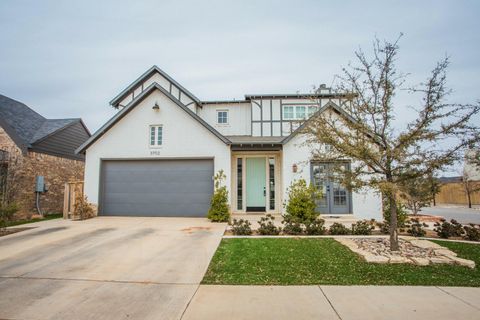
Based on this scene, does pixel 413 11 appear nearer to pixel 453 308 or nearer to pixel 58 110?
pixel 453 308

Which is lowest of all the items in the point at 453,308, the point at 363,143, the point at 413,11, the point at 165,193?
the point at 453,308

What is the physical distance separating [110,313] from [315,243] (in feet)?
17.2

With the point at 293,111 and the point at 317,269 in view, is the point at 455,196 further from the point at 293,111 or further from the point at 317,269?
the point at 317,269

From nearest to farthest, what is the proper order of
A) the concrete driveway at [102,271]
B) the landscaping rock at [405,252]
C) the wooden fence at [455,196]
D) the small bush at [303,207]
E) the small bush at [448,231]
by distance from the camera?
the concrete driveway at [102,271] < the landscaping rock at [405,252] < the small bush at [448,231] < the small bush at [303,207] < the wooden fence at [455,196]

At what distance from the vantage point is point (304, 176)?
11.9m

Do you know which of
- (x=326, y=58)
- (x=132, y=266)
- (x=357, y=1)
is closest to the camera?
(x=132, y=266)

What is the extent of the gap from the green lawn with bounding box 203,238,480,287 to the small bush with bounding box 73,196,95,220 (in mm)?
7653

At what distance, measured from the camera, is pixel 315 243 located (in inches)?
277

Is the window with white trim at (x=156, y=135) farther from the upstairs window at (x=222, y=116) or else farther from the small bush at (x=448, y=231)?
the small bush at (x=448, y=231)

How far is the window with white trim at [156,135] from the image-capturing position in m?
12.3

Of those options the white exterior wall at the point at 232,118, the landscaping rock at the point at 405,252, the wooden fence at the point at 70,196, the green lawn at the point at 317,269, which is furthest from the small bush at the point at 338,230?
the wooden fence at the point at 70,196

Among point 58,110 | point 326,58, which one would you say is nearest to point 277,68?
point 326,58

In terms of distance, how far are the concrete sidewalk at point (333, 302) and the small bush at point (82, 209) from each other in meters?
9.18

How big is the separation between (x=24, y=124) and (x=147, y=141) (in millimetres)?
7863
